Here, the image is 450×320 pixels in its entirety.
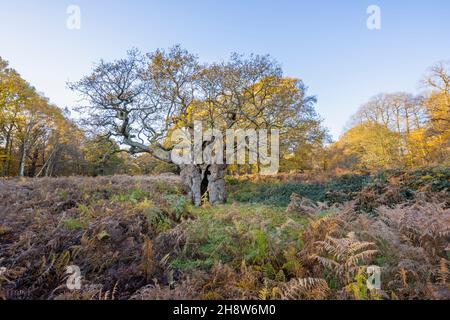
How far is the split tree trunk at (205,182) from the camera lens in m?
11.5

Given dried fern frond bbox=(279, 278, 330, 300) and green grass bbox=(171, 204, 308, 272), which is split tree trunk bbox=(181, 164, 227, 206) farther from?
dried fern frond bbox=(279, 278, 330, 300)

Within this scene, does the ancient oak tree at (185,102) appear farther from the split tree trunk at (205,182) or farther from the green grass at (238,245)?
the green grass at (238,245)

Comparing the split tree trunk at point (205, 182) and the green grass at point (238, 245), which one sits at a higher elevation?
the split tree trunk at point (205, 182)

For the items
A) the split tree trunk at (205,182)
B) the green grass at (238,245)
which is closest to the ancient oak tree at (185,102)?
the split tree trunk at (205,182)

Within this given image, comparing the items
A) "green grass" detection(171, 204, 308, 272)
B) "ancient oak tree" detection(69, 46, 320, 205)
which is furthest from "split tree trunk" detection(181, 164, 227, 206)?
"green grass" detection(171, 204, 308, 272)

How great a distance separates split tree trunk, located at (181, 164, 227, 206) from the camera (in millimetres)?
11516

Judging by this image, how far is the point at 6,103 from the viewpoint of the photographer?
73.8 feet

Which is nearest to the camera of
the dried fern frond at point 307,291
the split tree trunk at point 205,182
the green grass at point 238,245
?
the dried fern frond at point 307,291

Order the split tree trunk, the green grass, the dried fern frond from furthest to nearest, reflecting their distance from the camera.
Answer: the split tree trunk → the green grass → the dried fern frond

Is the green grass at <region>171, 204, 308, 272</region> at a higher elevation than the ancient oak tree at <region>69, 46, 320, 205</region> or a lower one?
lower

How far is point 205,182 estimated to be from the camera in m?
12.3

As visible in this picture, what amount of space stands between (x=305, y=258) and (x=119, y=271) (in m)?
2.83
